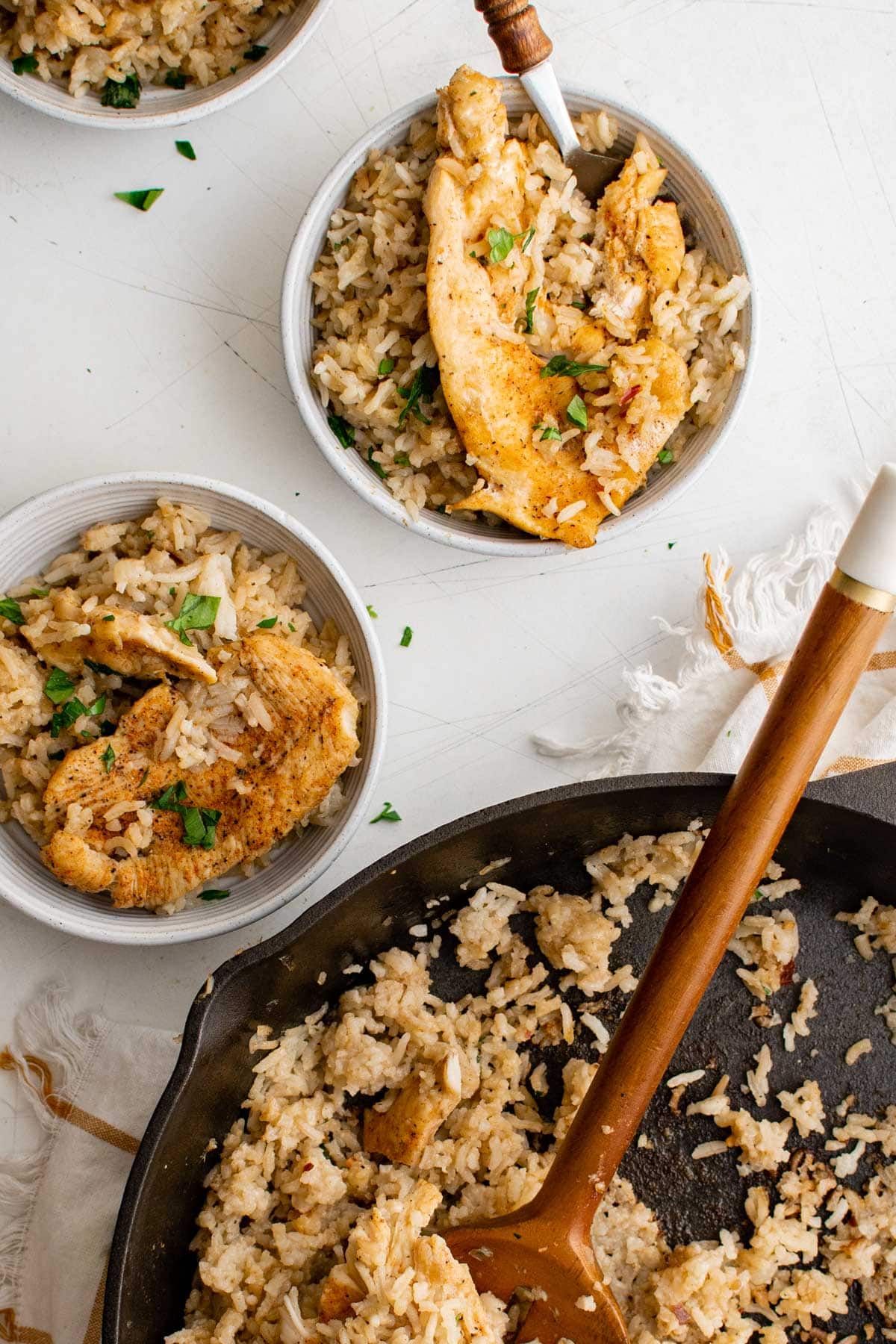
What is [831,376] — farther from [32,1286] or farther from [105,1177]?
[32,1286]

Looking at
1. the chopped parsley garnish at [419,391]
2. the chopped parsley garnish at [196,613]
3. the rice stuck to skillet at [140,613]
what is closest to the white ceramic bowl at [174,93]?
the chopped parsley garnish at [419,391]

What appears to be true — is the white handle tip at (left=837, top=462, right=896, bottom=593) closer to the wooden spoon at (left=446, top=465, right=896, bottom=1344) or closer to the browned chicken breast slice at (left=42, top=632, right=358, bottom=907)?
the wooden spoon at (left=446, top=465, right=896, bottom=1344)

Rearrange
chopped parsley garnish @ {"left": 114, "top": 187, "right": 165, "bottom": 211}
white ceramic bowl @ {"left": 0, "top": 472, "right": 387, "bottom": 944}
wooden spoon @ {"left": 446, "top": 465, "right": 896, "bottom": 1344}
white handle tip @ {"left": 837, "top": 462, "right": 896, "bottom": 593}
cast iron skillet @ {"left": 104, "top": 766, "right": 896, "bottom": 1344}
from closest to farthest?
white handle tip @ {"left": 837, "top": 462, "right": 896, "bottom": 593} < wooden spoon @ {"left": 446, "top": 465, "right": 896, "bottom": 1344} < cast iron skillet @ {"left": 104, "top": 766, "right": 896, "bottom": 1344} < white ceramic bowl @ {"left": 0, "top": 472, "right": 387, "bottom": 944} < chopped parsley garnish @ {"left": 114, "top": 187, "right": 165, "bottom": 211}

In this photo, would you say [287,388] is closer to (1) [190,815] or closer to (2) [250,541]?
(2) [250,541]

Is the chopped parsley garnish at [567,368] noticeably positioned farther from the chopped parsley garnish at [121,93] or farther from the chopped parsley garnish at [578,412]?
the chopped parsley garnish at [121,93]

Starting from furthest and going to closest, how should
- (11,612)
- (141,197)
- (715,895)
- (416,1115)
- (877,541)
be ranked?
(141,197) → (11,612) → (416,1115) → (715,895) → (877,541)

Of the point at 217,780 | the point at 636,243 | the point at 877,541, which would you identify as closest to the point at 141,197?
the point at 636,243

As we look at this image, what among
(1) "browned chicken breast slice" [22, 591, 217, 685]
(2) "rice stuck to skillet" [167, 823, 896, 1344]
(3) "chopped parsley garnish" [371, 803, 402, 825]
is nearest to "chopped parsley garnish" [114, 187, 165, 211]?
(1) "browned chicken breast slice" [22, 591, 217, 685]
